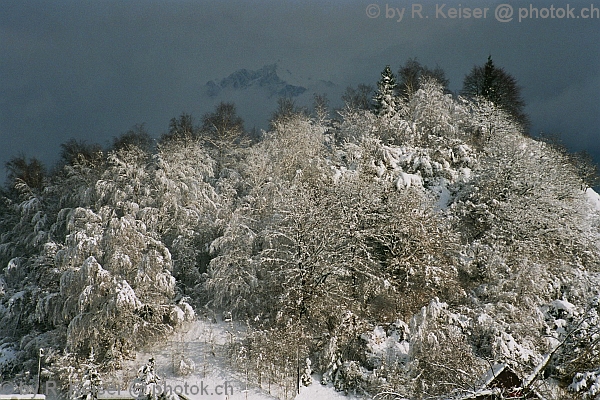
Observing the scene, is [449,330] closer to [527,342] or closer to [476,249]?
[527,342]

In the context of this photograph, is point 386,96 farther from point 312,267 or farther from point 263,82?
point 263,82

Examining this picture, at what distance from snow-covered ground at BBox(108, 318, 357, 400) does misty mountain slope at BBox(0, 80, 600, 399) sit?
42 centimetres

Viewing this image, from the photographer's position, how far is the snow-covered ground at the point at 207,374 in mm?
13523

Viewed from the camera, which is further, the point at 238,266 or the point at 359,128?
the point at 359,128

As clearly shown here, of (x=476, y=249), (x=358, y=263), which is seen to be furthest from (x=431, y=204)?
(x=358, y=263)

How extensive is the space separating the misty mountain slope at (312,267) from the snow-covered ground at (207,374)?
0.42 m

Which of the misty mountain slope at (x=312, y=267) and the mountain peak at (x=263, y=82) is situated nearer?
the misty mountain slope at (x=312, y=267)

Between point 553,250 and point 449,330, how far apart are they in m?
7.82

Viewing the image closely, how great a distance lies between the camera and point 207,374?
14242 millimetres

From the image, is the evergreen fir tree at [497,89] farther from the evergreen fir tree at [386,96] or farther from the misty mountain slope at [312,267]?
the misty mountain slope at [312,267]

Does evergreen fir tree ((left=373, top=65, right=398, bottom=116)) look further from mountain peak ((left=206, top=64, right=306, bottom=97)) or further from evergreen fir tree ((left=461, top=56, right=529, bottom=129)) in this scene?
mountain peak ((left=206, top=64, right=306, bottom=97))

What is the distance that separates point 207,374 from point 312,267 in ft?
18.2

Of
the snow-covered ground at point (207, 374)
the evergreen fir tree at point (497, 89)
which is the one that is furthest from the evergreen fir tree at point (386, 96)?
the snow-covered ground at point (207, 374)

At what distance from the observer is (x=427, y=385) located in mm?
13023
